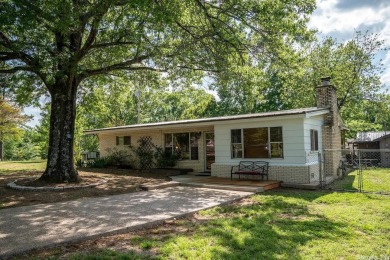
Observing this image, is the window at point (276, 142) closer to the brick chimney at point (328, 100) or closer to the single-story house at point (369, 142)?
the brick chimney at point (328, 100)

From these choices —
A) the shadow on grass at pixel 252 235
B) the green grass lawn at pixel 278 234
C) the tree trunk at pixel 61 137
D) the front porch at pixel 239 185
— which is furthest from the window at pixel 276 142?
the tree trunk at pixel 61 137

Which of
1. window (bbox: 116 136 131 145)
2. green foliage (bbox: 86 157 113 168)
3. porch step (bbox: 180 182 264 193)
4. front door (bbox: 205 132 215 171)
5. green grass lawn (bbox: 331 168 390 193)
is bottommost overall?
Result: green grass lawn (bbox: 331 168 390 193)

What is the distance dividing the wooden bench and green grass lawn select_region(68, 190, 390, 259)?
346 cm

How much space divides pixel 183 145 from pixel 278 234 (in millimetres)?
11173

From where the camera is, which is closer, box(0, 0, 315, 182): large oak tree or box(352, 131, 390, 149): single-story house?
box(0, 0, 315, 182): large oak tree

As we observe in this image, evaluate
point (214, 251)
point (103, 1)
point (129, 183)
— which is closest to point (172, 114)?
point (129, 183)

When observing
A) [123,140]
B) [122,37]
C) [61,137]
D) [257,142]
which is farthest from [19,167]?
[257,142]

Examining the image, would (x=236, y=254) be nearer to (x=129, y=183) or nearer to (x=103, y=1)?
(x=103, y=1)

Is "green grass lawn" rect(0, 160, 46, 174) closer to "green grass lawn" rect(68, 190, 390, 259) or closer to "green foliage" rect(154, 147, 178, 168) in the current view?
"green foliage" rect(154, 147, 178, 168)

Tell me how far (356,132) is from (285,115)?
1143 inches

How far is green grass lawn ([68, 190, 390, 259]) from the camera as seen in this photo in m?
4.09

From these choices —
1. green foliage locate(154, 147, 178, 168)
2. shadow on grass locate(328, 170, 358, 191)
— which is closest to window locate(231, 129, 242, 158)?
shadow on grass locate(328, 170, 358, 191)

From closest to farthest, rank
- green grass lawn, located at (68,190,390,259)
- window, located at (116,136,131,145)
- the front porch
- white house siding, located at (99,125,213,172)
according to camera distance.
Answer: green grass lawn, located at (68,190,390,259), the front porch, white house siding, located at (99,125,213,172), window, located at (116,136,131,145)

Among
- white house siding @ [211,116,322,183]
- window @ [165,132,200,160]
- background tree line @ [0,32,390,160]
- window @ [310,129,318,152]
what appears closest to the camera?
white house siding @ [211,116,322,183]
